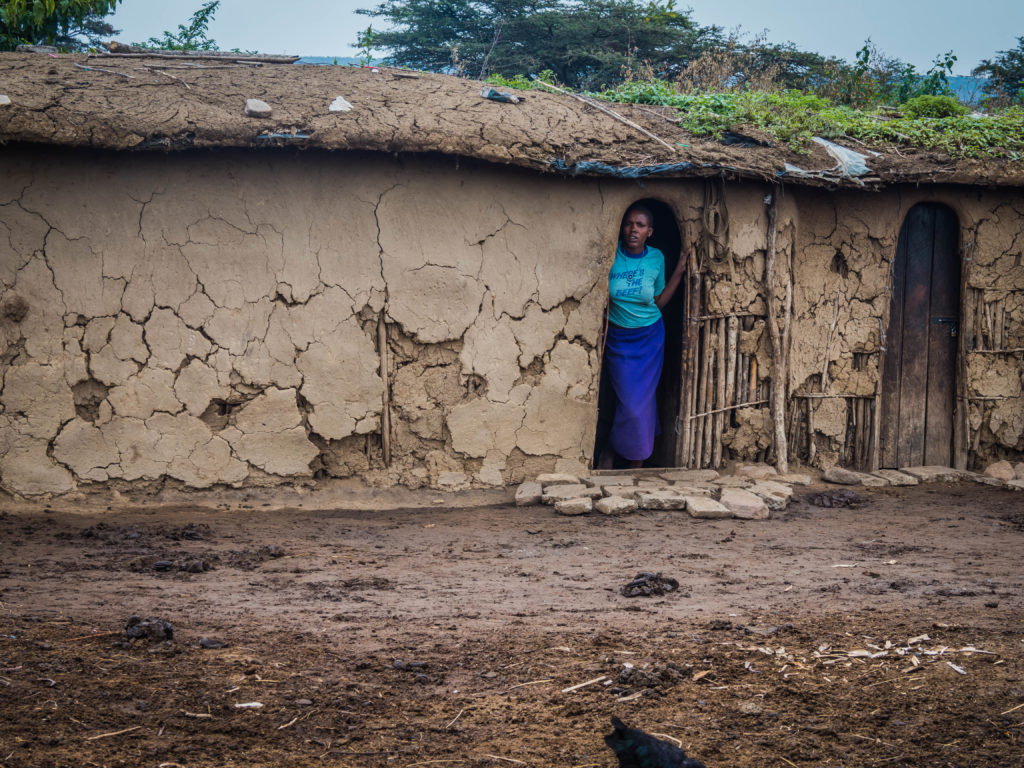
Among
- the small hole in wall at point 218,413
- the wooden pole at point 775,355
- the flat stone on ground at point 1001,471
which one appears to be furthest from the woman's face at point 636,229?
the flat stone on ground at point 1001,471

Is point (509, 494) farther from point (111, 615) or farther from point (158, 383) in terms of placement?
point (111, 615)

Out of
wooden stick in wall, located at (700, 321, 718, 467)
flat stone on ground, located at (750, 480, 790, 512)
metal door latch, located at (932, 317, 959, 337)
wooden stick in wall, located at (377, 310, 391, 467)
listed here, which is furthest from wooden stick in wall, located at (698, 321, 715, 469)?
wooden stick in wall, located at (377, 310, 391, 467)

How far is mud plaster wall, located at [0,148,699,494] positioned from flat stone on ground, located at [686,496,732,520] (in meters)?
0.94

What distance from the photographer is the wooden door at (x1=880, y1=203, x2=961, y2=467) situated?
7.29 metres

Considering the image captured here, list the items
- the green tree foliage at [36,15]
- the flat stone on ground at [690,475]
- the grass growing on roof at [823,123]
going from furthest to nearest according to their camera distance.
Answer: the green tree foliage at [36,15], the grass growing on roof at [823,123], the flat stone on ground at [690,475]

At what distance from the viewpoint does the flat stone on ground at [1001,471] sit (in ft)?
23.7

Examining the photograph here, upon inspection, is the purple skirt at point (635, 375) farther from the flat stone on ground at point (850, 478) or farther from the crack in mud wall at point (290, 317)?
the flat stone on ground at point (850, 478)

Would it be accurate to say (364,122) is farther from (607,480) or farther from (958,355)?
(958,355)

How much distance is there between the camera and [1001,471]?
7270 mm

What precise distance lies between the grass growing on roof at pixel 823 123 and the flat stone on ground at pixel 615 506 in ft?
8.70

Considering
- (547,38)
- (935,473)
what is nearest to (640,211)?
(935,473)

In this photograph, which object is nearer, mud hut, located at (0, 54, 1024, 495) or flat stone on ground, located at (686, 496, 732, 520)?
mud hut, located at (0, 54, 1024, 495)

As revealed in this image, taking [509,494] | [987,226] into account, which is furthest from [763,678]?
[987,226]

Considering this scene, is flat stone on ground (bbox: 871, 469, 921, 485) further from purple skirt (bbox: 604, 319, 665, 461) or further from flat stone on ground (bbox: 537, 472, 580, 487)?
flat stone on ground (bbox: 537, 472, 580, 487)
